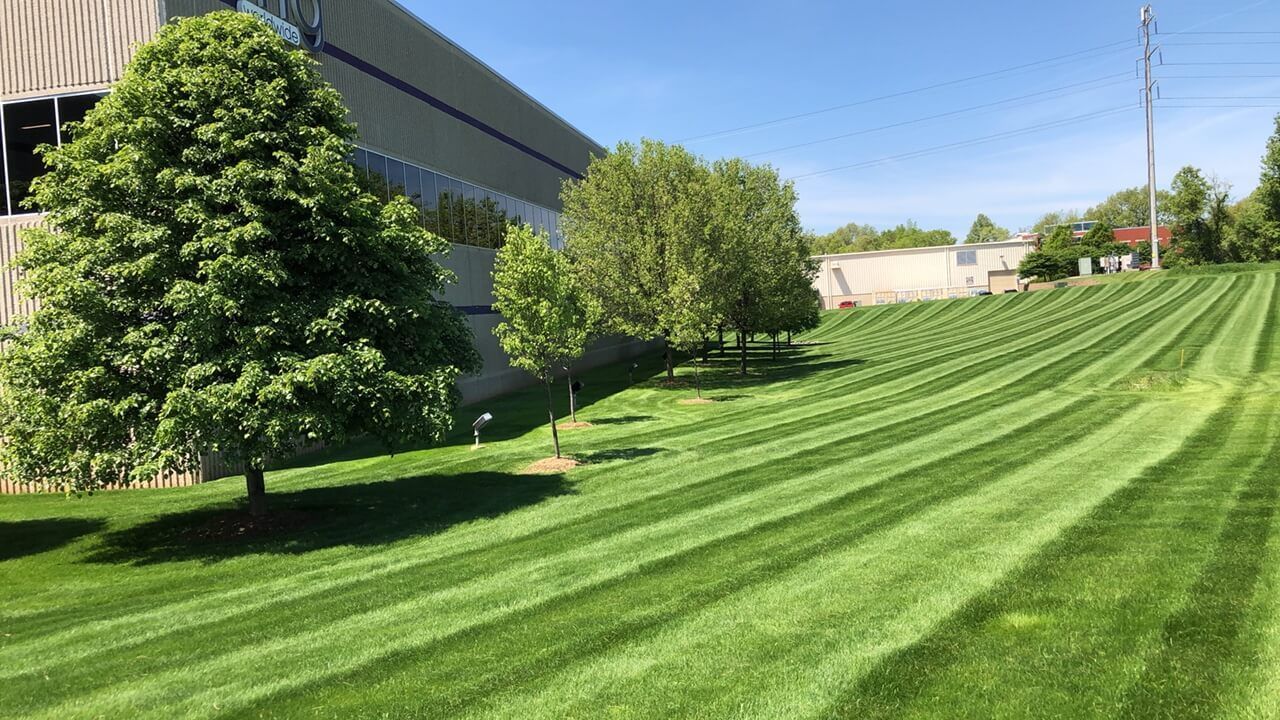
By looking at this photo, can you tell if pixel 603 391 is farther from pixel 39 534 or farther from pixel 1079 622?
pixel 1079 622

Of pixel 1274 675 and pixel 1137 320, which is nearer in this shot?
pixel 1274 675

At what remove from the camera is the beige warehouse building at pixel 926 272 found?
87.3 m

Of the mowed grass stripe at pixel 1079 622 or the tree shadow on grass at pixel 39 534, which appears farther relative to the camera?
the tree shadow on grass at pixel 39 534

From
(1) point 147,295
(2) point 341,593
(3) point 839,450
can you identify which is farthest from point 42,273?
(3) point 839,450

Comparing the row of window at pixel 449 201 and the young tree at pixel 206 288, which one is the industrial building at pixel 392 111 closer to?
the row of window at pixel 449 201

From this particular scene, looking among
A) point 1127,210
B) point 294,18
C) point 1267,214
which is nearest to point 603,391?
point 294,18

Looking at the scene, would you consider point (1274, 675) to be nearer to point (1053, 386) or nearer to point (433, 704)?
point (433, 704)

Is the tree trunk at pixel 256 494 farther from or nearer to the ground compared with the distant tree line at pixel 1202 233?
nearer to the ground

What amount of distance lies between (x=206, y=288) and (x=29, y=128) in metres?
12.2

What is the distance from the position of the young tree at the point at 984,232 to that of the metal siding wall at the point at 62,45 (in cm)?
16103

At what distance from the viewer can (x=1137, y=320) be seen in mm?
43875

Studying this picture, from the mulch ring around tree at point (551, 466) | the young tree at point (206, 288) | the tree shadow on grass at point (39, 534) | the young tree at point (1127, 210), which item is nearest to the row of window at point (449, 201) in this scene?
the young tree at point (206, 288)

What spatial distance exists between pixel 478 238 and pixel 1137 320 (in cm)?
3951

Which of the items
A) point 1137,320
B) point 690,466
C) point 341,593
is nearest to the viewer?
point 341,593
